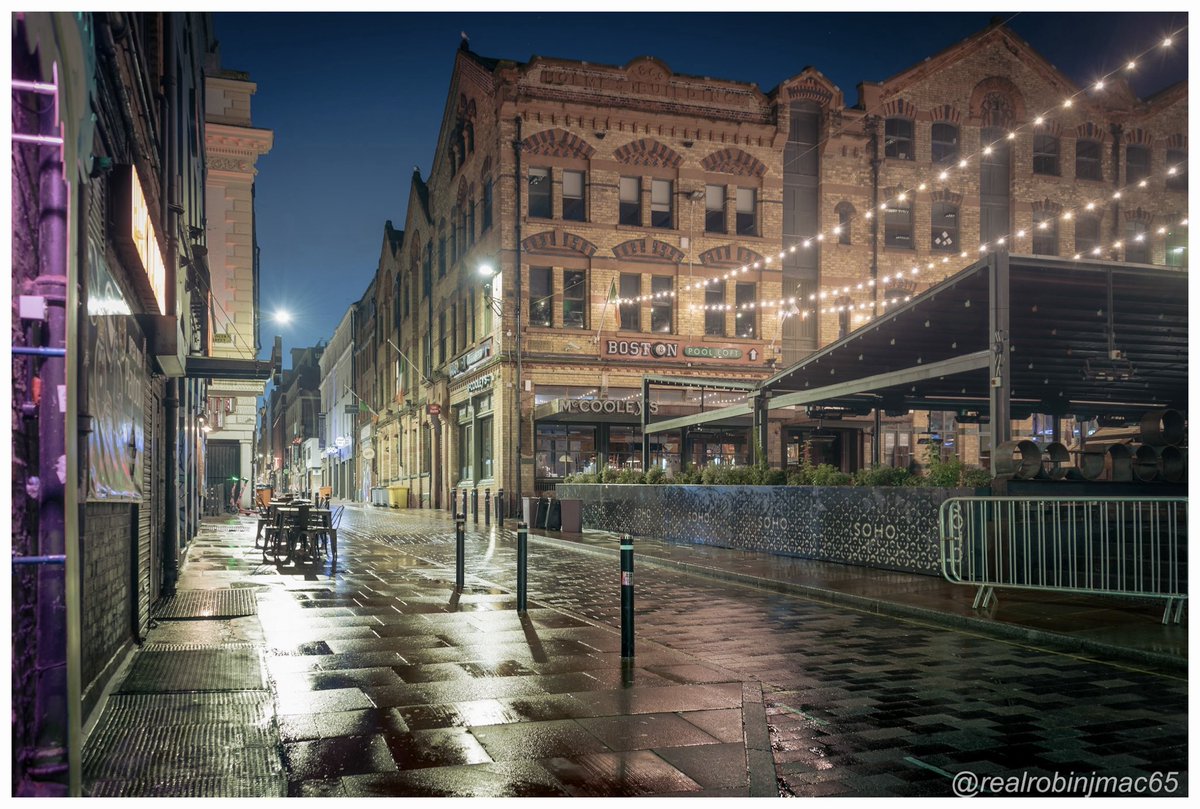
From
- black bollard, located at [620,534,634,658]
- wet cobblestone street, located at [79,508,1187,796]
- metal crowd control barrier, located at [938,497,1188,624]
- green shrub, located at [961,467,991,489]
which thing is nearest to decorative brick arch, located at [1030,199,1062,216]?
green shrub, located at [961,467,991,489]

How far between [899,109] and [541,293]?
1562 cm

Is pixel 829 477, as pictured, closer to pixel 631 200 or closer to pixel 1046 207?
pixel 631 200

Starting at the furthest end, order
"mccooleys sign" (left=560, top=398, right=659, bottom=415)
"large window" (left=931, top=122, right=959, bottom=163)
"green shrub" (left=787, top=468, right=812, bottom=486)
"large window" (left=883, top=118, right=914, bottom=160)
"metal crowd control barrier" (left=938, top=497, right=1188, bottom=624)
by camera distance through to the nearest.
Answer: "large window" (left=931, top=122, right=959, bottom=163)
"large window" (left=883, top=118, right=914, bottom=160)
"mccooleys sign" (left=560, top=398, right=659, bottom=415)
"green shrub" (left=787, top=468, right=812, bottom=486)
"metal crowd control barrier" (left=938, top=497, right=1188, bottom=624)

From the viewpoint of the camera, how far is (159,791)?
4691mm

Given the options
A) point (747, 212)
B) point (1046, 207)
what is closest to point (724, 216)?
point (747, 212)

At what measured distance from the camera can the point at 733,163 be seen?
3706 cm

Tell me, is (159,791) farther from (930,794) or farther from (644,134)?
(644,134)

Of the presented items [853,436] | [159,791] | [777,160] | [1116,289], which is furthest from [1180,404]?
[159,791]

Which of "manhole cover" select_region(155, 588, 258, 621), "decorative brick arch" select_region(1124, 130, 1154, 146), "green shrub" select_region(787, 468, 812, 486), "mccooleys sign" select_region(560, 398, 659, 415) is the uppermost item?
"decorative brick arch" select_region(1124, 130, 1154, 146)

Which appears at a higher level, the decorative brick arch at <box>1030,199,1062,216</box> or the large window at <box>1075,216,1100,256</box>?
the decorative brick arch at <box>1030,199,1062,216</box>

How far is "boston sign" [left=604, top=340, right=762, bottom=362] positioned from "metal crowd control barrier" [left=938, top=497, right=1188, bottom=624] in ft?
75.6

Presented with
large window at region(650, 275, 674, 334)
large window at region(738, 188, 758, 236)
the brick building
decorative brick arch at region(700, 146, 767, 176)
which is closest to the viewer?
the brick building

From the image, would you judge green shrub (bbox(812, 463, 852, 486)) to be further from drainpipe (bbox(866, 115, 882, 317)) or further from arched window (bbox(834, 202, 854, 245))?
arched window (bbox(834, 202, 854, 245))

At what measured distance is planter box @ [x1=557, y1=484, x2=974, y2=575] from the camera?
46.2 feet
